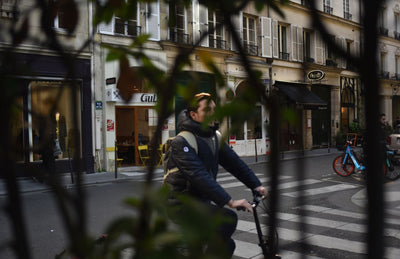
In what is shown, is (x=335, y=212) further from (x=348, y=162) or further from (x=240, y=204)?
(x=348, y=162)

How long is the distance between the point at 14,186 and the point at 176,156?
7.87 ft

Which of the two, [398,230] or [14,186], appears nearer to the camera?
[14,186]

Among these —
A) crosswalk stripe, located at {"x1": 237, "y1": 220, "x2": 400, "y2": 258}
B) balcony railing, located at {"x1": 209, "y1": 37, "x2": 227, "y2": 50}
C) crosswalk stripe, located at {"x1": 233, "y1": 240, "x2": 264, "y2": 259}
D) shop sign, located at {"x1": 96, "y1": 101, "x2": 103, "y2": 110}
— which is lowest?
crosswalk stripe, located at {"x1": 233, "y1": 240, "x2": 264, "y2": 259}

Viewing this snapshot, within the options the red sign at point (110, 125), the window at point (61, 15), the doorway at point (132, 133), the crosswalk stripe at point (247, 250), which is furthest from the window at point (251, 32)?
the window at point (61, 15)

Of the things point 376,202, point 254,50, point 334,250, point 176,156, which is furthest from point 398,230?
point 254,50

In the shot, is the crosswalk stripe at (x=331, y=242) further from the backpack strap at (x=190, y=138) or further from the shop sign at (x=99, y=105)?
the shop sign at (x=99, y=105)

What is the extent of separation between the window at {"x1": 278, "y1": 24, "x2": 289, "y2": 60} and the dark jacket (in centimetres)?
2049

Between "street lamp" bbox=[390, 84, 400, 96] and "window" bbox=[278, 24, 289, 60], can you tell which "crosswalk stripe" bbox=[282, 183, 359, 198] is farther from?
"street lamp" bbox=[390, 84, 400, 96]

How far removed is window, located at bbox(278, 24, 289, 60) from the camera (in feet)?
76.2

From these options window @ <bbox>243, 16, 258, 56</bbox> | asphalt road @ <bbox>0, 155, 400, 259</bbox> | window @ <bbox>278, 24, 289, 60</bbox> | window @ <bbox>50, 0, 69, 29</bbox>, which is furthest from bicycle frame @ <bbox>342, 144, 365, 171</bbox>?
window @ <bbox>278, 24, 289, 60</bbox>

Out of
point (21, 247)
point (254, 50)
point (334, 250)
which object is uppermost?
point (254, 50)

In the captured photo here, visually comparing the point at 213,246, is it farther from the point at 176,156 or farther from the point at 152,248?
the point at 176,156

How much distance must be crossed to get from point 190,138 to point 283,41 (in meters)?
21.7

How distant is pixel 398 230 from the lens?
606 centimetres
